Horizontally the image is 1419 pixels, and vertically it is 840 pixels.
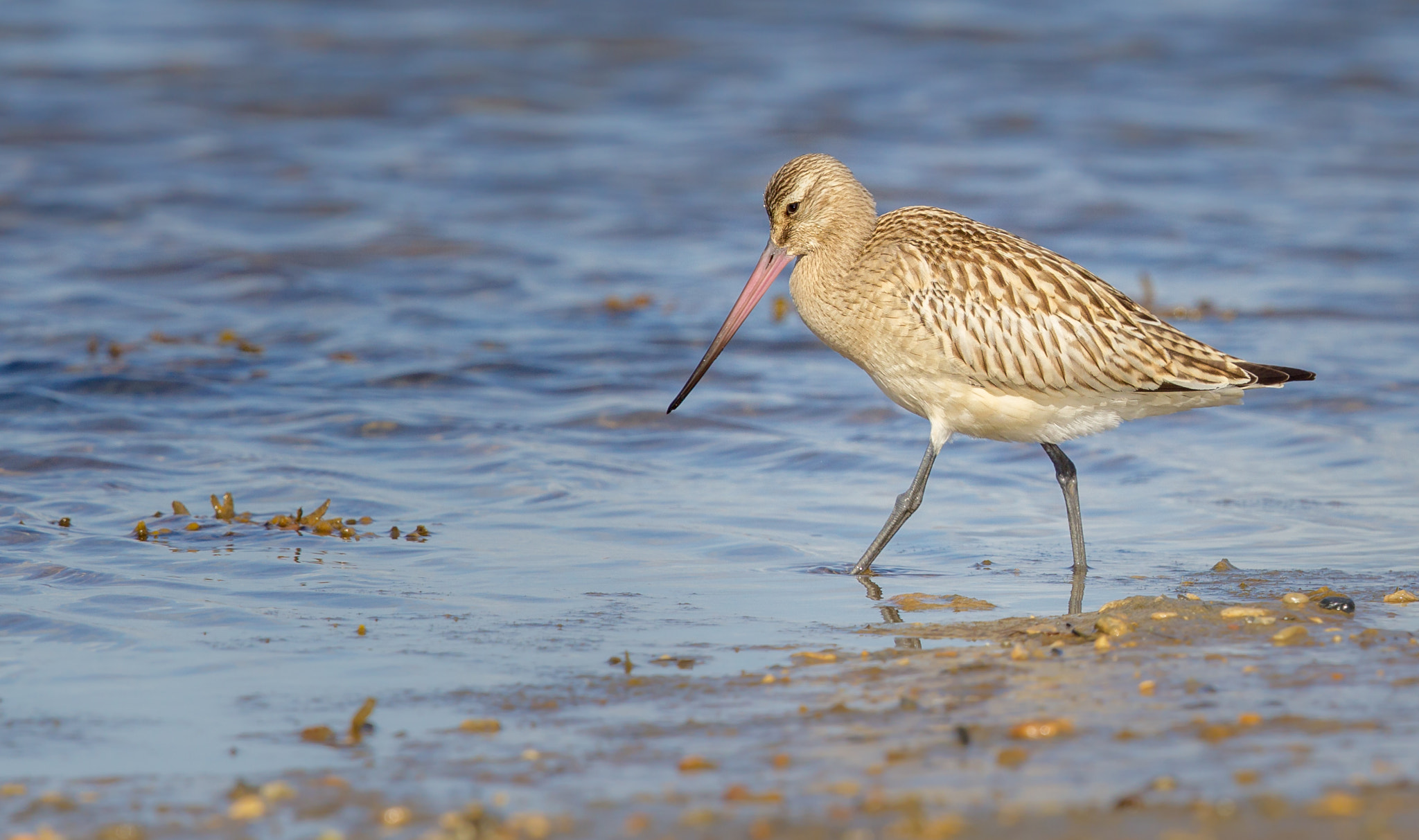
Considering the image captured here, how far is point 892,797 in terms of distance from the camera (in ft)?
11.6

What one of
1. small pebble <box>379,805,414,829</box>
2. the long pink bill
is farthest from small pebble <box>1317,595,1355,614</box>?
small pebble <box>379,805,414,829</box>

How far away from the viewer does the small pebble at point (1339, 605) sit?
5164 millimetres

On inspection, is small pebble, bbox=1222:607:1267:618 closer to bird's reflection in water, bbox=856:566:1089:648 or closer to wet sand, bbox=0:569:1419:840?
wet sand, bbox=0:569:1419:840

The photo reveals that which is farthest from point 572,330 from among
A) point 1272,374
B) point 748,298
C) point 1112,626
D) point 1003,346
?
point 1112,626

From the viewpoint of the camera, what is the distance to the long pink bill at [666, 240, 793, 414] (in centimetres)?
690

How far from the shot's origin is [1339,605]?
5.18 m

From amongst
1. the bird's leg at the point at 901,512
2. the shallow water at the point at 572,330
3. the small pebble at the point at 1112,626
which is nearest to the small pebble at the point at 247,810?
the shallow water at the point at 572,330

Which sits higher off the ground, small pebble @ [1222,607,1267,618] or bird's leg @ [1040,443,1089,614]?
bird's leg @ [1040,443,1089,614]

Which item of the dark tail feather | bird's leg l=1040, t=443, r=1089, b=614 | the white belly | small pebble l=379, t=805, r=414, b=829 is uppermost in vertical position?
the dark tail feather

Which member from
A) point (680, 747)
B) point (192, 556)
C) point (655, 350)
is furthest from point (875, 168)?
point (680, 747)

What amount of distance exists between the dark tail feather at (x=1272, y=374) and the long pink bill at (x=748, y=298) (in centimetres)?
197

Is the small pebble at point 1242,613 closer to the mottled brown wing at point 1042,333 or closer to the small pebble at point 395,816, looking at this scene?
the mottled brown wing at point 1042,333

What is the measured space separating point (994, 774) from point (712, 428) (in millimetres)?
4976

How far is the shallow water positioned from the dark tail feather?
72 centimetres
